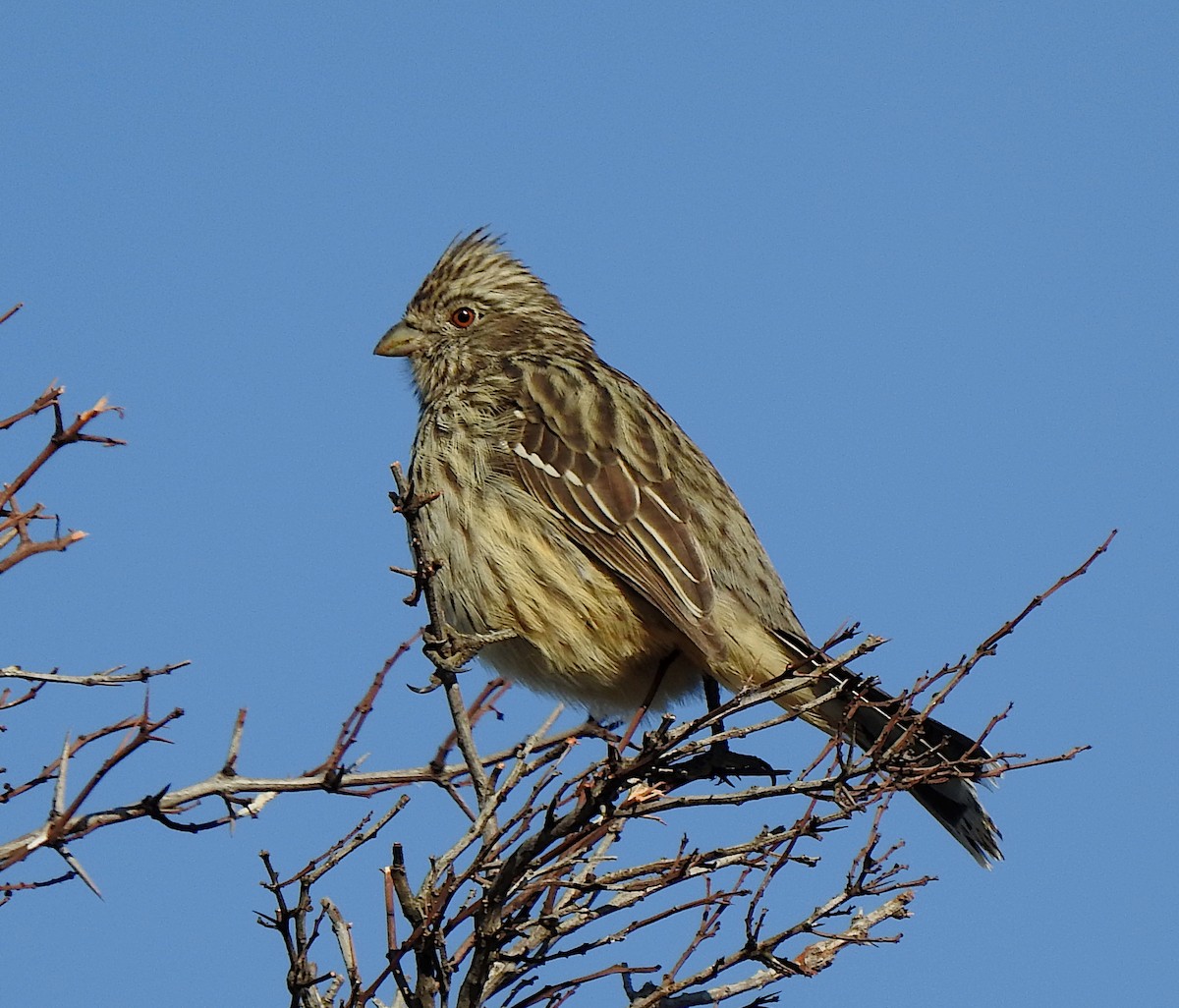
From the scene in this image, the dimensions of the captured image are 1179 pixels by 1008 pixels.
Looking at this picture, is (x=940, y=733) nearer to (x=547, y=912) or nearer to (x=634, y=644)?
(x=634, y=644)

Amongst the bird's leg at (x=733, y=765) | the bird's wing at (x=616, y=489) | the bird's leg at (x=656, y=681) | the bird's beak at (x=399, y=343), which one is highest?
the bird's beak at (x=399, y=343)

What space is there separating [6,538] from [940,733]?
3.55 metres

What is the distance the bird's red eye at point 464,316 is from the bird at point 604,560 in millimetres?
1045

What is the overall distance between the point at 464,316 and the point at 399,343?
16.3 inches

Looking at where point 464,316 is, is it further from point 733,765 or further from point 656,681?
point 733,765

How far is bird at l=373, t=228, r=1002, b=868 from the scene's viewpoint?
6.35m

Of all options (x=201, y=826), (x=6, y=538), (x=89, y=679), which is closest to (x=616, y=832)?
(x=201, y=826)

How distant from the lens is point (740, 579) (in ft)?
22.2

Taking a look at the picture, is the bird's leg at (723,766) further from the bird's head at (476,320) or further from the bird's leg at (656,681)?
the bird's head at (476,320)

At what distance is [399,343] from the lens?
8312mm

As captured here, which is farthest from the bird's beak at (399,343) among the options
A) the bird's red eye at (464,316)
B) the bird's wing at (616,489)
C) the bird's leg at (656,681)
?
the bird's leg at (656,681)

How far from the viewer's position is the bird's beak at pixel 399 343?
829 cm

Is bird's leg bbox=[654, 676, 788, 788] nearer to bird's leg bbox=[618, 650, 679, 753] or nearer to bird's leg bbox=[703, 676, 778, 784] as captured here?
bird's leg bbox=[703, 676, 778, 784]

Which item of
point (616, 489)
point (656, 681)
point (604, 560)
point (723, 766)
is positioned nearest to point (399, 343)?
point (616, 489)
